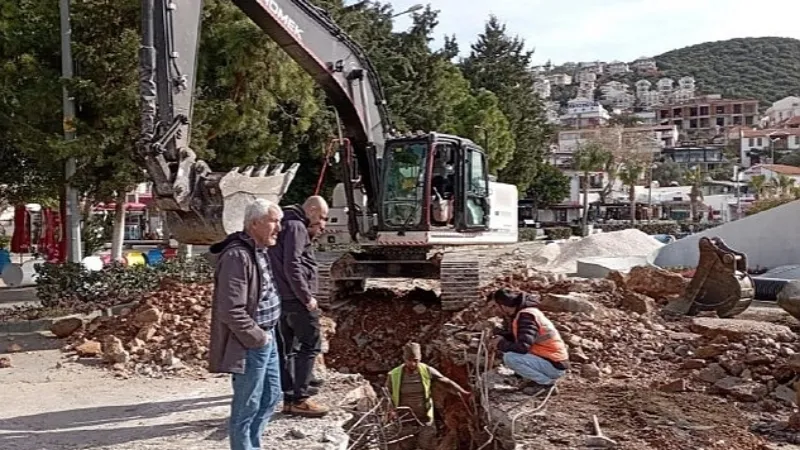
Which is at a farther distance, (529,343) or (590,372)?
(590,372)

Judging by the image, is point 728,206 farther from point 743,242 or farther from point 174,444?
point 174,444

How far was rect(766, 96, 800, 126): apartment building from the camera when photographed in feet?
460

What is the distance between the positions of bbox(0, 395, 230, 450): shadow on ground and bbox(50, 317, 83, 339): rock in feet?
12.8

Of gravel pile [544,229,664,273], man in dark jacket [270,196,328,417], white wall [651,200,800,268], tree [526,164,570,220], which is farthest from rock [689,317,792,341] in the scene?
tree [526,164,570,220]

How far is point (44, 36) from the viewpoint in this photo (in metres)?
14.0

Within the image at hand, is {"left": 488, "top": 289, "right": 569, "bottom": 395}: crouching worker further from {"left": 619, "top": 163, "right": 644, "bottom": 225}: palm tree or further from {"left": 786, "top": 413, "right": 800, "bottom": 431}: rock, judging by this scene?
{"left": 619, "top": 163, "right": 644, "bottom": 225}: palm tree

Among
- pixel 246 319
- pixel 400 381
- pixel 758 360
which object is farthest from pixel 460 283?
pixel 246 319

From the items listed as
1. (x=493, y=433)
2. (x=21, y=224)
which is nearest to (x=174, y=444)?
(x=493, y=433)

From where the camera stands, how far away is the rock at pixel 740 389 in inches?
318

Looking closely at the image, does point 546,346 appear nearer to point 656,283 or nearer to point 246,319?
point 246,319

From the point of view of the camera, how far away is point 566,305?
11.1 metres

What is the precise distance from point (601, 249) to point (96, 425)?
752 inches

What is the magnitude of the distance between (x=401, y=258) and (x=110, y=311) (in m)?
4.33

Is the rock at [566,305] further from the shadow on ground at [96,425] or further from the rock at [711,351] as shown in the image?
the shadow on ground at [96,425]
